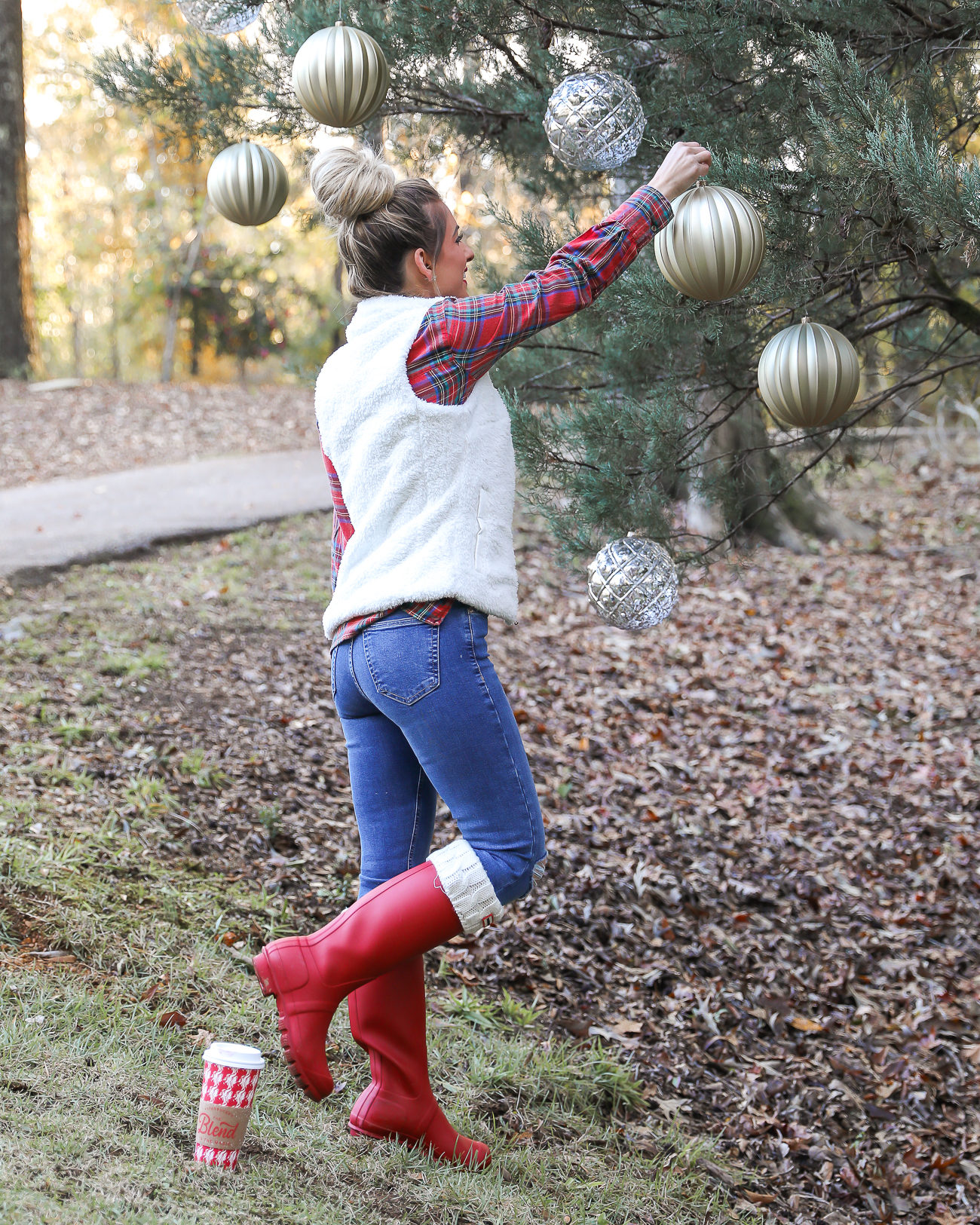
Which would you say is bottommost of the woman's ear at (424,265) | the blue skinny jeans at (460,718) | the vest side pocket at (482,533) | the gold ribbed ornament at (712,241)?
the blue skinny jeans at (460,718)

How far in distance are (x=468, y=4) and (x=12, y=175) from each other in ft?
31.1

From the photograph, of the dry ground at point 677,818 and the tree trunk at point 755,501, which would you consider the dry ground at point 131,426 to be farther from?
the tree trunk at point 755,501

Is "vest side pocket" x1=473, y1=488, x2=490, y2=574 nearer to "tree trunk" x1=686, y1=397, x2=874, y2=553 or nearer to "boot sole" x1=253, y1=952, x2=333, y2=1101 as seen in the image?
"boot sole" x1=253, y1=952, x2=333, y2=1101

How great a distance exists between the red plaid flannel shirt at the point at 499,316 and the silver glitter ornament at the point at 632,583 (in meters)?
0.71

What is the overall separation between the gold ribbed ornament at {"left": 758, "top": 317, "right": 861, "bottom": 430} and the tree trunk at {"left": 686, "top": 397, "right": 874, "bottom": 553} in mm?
694

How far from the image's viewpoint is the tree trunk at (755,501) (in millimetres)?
3242

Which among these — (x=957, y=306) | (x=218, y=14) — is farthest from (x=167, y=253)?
(x=957, y=306)

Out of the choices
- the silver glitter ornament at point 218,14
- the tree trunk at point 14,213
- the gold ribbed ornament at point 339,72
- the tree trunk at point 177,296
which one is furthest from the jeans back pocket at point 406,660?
the tree trunk at point 177,296

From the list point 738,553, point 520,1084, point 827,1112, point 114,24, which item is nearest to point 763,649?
point 738,553

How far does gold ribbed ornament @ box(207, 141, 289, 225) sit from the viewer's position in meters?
2.90

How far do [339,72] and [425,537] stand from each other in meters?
1.26

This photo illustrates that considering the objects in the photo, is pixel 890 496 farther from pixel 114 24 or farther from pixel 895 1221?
pixel 114 24

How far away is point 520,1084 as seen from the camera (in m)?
2.73

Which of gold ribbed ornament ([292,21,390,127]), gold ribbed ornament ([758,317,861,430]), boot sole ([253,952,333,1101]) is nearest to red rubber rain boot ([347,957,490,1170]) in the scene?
boot sole ([253,952,333,1101])
